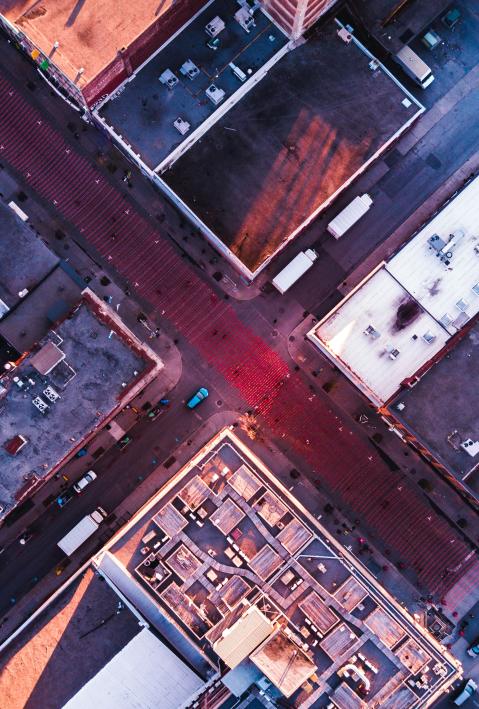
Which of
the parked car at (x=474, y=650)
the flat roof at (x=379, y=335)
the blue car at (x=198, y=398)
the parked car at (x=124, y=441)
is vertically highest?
the parked car at (x=124, y=441)

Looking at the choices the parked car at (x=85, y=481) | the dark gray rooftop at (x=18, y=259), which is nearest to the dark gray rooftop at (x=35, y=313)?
the dark gray rooftop at (x=18, y=259)

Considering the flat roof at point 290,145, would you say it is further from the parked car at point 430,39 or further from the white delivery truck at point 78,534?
the white delivery truck at point 78,534

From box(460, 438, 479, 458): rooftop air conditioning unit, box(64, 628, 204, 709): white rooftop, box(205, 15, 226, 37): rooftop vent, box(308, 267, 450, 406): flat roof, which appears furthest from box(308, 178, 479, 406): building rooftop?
box(64, 628, 204, 709): white rooftop

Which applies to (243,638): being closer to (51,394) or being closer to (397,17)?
(51,394)

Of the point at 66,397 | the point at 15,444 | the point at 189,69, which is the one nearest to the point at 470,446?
the point at 66,397

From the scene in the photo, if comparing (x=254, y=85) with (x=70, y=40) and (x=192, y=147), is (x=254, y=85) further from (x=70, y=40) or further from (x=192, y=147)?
(x=70, y=40)

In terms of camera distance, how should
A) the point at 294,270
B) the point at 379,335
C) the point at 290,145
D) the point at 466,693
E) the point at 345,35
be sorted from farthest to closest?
1. the point at 294,270
2. the point at 466,693
3. the point at 290,145
4. the point at 345,35
5. the point at 379,335

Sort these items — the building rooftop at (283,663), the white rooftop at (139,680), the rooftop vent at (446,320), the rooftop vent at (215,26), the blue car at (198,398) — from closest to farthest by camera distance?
1. the building rooftop at (283,663)
2. the white rooftop at (139,680)
3. the rooftop vent at (446,320)
4. the rooftop vent at (215,26)
5. the blue car at (198,398)
